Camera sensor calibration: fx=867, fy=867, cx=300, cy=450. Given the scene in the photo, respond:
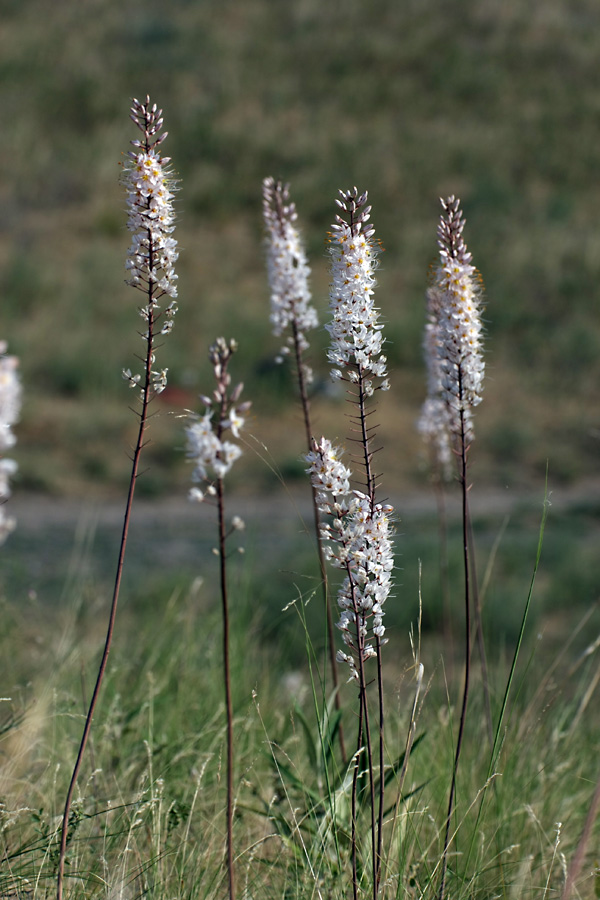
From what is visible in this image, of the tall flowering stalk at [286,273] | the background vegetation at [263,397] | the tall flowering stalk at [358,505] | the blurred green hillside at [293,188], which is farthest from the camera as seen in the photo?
the blurred green hillside at [293,188]

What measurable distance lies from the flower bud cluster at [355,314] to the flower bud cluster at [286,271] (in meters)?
1.10

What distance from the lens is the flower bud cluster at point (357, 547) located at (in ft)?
6.33

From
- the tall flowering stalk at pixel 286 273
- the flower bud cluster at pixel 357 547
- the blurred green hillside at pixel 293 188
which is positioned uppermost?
the blurred green hillside at pixel 293 188

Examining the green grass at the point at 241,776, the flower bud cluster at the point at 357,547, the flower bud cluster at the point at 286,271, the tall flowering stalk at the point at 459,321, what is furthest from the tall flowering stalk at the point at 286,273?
the flower bud cluster at the point at 357,547

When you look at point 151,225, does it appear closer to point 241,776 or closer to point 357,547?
point 357,547

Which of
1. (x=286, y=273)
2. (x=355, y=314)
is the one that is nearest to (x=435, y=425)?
(x=286, y=273)

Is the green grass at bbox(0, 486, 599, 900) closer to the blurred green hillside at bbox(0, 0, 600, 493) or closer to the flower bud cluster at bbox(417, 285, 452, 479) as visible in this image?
the flower bud cluster at bbox(417, 285, 452, 479)

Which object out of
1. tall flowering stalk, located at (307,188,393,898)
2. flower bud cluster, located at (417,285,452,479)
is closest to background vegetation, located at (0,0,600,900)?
tall flowering stalk, located at (307,188,393,898)

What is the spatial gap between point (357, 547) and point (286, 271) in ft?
5.04

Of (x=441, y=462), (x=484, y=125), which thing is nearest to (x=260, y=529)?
(x=441, y=462)

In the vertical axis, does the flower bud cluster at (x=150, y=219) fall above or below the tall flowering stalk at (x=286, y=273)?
below

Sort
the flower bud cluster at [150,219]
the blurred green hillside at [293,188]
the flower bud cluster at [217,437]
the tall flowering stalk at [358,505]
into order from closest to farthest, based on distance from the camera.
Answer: the flower bud cluster at [217,437] → the tall flowering stalk at [358,505] → the flower bud cluster at [150,219] → the blurred green hillside at [293,188]

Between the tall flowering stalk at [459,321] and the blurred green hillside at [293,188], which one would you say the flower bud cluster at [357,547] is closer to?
the tall flowering stalk at [459,321]

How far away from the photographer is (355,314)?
6.54 ft
